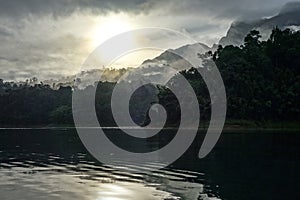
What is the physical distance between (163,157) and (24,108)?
149 metres

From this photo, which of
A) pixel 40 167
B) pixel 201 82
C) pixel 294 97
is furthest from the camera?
pixel 201 82

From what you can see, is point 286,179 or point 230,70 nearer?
point 286,179

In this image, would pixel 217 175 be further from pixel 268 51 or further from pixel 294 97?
pixel 268 51

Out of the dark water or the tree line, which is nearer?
the dark water

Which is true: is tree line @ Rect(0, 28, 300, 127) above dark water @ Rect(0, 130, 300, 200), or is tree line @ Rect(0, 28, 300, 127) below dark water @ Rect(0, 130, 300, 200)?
above

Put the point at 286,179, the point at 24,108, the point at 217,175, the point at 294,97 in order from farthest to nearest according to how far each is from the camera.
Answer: the point at 24,108 → the point at 294,97 → the point at 217,175 → the point at 286,179

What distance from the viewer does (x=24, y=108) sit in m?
185

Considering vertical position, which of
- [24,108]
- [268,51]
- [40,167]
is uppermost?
[268,51]

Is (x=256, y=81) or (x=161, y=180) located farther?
(x=256, y=81)

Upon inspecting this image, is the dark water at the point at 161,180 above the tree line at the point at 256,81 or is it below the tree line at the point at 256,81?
below

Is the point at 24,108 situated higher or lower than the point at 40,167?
higher

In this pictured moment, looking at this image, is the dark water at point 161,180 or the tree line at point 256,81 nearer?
the dark water at point 161,180

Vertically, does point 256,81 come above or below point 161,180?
above

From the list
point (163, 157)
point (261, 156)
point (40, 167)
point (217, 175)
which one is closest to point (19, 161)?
point (40, 167)
